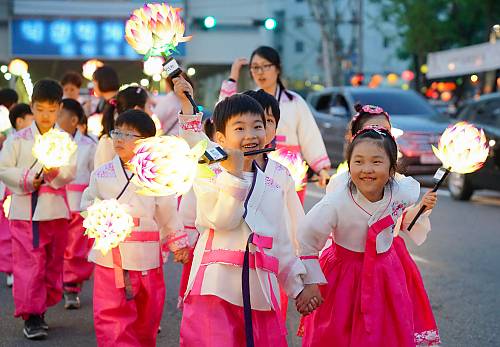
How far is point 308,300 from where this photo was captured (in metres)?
3.79

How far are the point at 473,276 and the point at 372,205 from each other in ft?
13.2

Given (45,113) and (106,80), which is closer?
(45,113)

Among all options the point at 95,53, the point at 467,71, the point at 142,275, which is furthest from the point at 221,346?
the point at 95,53

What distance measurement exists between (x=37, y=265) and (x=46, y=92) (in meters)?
1.18

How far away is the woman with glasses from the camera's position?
20.0 ft

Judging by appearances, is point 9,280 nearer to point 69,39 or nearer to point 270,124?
point 270,124

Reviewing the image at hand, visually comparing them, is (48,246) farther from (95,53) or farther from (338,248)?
(95,53)

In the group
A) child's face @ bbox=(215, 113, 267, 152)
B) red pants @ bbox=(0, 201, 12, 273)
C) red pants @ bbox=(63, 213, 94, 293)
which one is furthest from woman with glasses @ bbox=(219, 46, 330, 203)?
red pants @ bbox=(0, 201, 12, 273)

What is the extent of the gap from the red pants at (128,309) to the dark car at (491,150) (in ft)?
27.6

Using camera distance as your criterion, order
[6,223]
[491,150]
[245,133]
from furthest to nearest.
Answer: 1. [491,150]
2. [6,223]
3. [245,133]

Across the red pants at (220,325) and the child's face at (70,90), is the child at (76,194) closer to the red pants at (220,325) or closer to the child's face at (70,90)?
the child's face at (70,90)

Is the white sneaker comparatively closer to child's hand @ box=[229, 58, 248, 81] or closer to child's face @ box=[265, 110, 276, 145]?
child's hand @ box=[229, 58, 248, 81]

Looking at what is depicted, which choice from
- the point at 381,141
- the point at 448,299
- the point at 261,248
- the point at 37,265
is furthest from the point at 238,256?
the point at 448,299

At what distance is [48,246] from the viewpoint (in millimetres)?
6004
